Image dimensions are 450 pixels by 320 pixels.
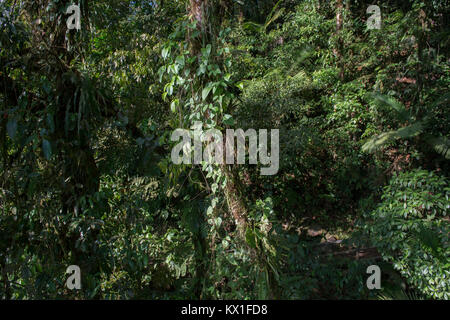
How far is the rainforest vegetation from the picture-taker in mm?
2254

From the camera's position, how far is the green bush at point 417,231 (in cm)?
258

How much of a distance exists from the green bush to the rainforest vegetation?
0.05 feet

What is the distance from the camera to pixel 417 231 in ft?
8.91

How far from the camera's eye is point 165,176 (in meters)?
2.61

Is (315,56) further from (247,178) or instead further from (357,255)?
(357,255)

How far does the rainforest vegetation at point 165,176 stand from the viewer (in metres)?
2.25

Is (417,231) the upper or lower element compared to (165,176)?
lower

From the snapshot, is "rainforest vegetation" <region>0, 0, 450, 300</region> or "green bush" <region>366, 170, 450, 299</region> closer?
"rainforest vegetation" <region>0, 0, 450, 300</region>

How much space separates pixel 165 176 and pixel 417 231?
6.63ft

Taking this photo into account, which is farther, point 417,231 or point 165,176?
point 417,231

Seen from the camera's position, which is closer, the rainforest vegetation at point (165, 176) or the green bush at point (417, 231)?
the rainforest vegetation at point (165, 176)

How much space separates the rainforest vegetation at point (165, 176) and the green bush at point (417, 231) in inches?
0.5
